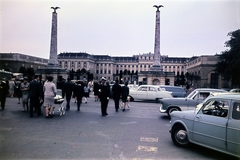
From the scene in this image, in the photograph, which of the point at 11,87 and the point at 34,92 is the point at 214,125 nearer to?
the point at 34,92

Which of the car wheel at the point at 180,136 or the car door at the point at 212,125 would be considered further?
the car wheel at the point at 180,136

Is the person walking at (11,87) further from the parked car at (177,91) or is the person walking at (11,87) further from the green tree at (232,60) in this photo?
the green tree at (232,60)

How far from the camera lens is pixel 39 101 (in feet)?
39.5

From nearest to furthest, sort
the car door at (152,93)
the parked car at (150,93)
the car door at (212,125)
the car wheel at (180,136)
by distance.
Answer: the car door at (212,125)
the car wheel at (180,136)
the parked car at (150,93)
the car door at (152,93)

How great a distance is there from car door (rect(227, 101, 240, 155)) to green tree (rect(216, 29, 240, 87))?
33029mm

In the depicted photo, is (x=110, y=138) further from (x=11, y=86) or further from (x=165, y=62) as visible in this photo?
(x=165, y=62)

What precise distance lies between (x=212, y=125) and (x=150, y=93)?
1604 centimetres

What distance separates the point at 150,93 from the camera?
22.2 metres

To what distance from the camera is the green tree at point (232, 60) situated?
37219 millimetres

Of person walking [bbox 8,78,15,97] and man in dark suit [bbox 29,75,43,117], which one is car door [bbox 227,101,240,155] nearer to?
man in dark suit [bbox 29,75,43,117]

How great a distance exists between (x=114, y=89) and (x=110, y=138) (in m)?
6.85

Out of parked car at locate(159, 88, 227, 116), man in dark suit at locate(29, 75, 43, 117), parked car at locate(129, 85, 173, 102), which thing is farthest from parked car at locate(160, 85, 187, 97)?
man in dark suit at locate(29, 75, 43, 117)

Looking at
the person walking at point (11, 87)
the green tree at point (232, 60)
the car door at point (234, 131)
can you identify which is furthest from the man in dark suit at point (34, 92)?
the green tree at point (232, 60)

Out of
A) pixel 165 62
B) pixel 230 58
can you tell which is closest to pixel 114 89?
pixel 230 58
